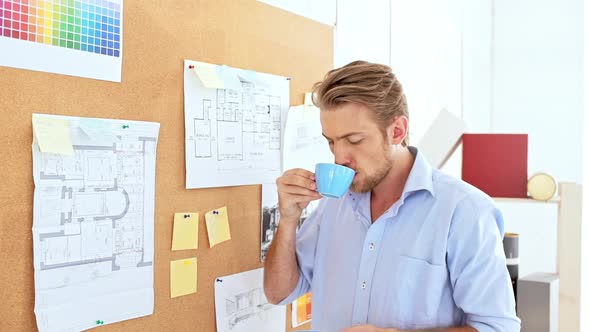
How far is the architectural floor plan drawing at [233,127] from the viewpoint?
133cm

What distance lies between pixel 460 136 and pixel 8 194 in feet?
5.48

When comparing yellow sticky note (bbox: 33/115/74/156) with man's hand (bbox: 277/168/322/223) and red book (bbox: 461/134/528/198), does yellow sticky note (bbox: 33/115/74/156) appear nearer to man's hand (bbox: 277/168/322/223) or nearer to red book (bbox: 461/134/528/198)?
man's hand (bbox: 277/168/322/223)

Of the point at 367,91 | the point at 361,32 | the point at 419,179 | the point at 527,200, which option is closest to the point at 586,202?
the point at 527,200

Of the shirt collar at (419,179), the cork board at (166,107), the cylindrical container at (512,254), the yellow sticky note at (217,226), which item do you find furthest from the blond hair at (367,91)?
the cylindrical container at (512,254)

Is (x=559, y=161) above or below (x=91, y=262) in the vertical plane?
above

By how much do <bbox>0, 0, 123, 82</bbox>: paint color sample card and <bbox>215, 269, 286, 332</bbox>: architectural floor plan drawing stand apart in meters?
0.59

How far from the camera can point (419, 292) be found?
1.32 metres

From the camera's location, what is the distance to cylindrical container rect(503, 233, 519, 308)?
6.66 feet

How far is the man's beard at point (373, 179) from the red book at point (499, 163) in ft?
2.96

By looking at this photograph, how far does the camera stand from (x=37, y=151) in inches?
40.9

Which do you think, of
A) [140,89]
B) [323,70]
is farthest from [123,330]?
[323,70]

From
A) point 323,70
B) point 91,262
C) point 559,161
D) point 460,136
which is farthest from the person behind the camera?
point 559,161

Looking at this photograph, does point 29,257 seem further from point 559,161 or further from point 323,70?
point 559,161

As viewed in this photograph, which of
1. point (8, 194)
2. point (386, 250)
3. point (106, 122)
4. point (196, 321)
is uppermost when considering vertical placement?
point (106, 122)
